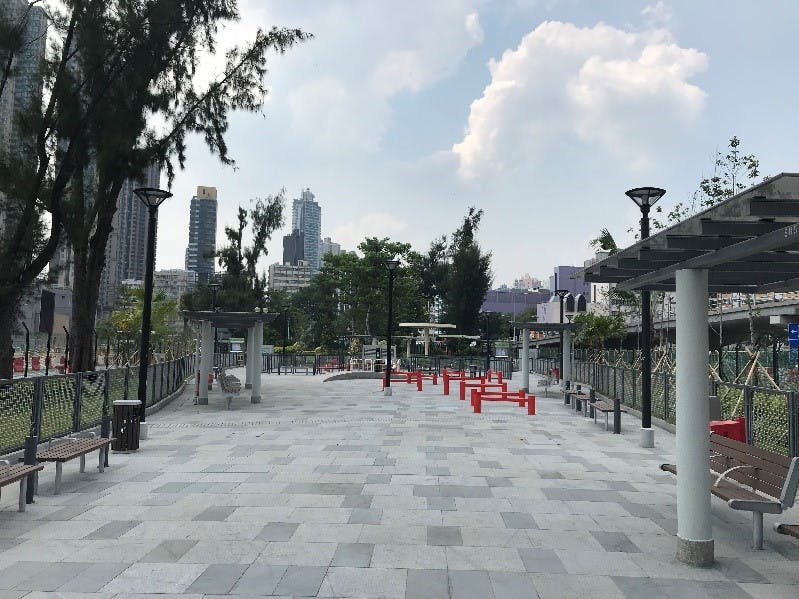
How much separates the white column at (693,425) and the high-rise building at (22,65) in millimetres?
19523

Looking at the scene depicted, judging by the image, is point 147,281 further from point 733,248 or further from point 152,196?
point 733,248

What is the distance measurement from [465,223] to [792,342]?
6410 cm

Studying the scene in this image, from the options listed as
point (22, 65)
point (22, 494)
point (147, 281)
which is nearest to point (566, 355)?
point (147, 281)

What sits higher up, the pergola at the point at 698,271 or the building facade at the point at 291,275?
the building facade at the point at 291,275

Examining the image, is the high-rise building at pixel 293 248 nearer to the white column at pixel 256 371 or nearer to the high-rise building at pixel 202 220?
the high-rise building at pixel 202 220

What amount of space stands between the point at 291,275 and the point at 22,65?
154 metres

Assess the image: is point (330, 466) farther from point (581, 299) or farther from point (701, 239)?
point (581, 299)

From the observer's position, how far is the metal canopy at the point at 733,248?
3.79m

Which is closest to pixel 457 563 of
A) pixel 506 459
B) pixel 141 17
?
pixel 506 459

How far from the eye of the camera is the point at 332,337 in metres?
70.7

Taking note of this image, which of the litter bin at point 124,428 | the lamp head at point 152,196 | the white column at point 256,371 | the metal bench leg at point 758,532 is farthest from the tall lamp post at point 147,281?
the metal bench leg at point 758,532

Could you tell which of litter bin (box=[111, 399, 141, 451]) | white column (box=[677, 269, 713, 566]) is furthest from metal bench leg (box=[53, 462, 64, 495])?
white column (box=[677, 269, 713, 566])

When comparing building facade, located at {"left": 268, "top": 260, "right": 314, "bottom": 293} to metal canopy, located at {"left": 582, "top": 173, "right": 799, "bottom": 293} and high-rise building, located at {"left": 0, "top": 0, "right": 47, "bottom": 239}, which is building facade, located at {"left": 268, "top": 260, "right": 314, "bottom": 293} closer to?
high-rise building, located at {"left": 0, "top": 0, "right": 47, "bottom": 239}

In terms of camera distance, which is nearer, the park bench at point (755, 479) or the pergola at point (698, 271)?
the pergola at point (698, 271)
